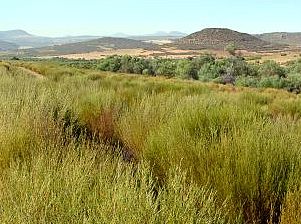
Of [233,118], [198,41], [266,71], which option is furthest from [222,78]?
[198,41]

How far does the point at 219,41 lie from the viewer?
12231cm

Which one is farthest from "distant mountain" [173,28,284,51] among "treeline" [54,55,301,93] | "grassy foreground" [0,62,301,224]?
"grassy foreground" [0,62,301,224]

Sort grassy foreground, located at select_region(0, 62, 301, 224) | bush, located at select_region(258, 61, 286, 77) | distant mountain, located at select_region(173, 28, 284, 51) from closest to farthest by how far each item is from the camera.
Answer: grassy foreground, located at select_region(0, 62, 301, 224)
bush, located at select_region(258, 61, 286, 77)
distant mountain, located at select_region(173, 28, 284, 51)

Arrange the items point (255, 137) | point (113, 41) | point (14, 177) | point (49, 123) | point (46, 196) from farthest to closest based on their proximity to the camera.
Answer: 1. point (113, 41)
2. point (49, 123)
3. point (255, 137)
4. point (14, 177)
5. point (46, 196)

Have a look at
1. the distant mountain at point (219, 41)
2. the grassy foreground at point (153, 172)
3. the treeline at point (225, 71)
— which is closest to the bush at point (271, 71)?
the treeline at point (225, 71)

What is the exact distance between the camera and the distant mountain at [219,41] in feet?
394

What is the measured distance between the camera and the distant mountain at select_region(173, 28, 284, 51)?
120000 millimetres

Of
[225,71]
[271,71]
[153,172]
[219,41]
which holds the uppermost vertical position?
[153,172]

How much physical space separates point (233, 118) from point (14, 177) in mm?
3339

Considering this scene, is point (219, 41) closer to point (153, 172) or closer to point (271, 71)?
point (271, 71)

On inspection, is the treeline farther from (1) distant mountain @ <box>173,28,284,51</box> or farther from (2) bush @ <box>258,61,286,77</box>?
(1) distant mountain @ <box>173,28,284,51</box>

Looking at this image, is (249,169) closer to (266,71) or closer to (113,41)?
(266,71)

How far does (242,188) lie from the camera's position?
3.94m

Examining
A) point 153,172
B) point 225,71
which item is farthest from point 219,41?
point 153,172
